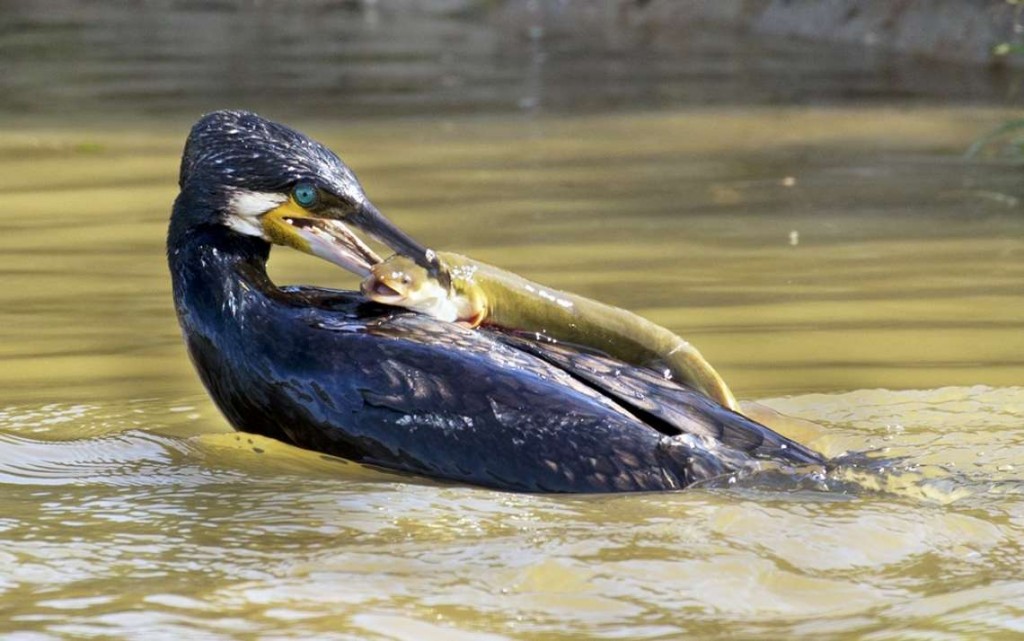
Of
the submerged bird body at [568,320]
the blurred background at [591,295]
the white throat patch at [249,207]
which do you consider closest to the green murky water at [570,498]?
the blurred background at [591,295]

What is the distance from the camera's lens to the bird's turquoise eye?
3.88 m

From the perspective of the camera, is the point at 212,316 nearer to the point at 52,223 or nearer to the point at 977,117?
the point at 52,223

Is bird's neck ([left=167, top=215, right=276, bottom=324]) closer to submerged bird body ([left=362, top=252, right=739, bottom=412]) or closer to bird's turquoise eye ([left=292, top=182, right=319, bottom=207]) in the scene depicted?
bird's turquoise eye ([left=292, top=182, right=319, bottom=207])

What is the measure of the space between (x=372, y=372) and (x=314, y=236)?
1.17ft

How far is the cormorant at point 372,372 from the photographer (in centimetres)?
371

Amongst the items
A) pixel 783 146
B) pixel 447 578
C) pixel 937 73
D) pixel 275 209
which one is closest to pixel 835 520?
pixel 447 578

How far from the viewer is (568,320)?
4379 millimetres

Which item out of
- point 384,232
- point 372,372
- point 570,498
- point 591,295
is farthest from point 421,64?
point 570,498

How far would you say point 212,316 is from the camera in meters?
3.87

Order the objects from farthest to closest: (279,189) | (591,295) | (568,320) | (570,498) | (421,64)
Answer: (421,64) < (591,295) < (568,320) < (279,189) < (570,498)

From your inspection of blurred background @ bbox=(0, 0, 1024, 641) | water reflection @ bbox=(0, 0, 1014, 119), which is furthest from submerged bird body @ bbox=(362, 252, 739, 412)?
water reflection @ bbox=(0, 0, 1014, 119)

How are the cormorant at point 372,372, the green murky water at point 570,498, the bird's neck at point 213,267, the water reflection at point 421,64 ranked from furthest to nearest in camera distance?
the water reflection at point 421,64
the bird's neck at point 213,267
the cormorant at point 372,372
the green murky water at point 570,498

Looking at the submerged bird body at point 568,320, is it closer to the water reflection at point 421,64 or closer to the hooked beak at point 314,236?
the hooked beak at point 314,236

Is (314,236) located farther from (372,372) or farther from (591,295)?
(591,295)
